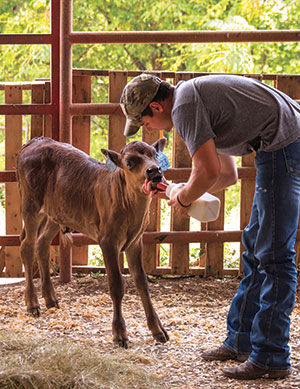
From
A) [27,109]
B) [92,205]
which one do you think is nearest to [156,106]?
[92,205]

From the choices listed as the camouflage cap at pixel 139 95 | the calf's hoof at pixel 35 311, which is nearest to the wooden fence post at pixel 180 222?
the calf's hoof at pixel 35 311

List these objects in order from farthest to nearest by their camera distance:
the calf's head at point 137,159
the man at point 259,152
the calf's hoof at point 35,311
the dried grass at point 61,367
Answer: the calf's hoof at point 35,311
the calf's head at point 137,159
the man at point 259,152
the dried grass at point 61,367

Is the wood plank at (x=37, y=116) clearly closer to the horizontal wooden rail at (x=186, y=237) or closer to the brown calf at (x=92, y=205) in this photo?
the brown calf at (x=92, y=205)

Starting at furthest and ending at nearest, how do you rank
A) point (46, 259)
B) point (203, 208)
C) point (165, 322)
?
point (46, 259)
point (165, 322)
point (203, 208)

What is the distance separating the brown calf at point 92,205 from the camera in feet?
13.5

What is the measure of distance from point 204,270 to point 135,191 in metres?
2.18

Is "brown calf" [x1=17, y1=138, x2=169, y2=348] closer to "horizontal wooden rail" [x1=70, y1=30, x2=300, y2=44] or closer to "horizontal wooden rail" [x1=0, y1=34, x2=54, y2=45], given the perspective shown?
"horizontal wooden rail" [x1=0, y1=34, x2=54, y2=45]

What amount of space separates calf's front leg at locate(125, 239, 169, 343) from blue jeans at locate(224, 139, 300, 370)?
0.89m

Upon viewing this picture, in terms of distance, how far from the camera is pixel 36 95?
5836 millimetres

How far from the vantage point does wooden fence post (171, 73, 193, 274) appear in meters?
5.76

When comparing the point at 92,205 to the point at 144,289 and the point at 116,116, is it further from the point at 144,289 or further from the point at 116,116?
the point at 116,116

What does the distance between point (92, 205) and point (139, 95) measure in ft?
4.54

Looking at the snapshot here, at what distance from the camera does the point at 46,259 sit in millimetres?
5113

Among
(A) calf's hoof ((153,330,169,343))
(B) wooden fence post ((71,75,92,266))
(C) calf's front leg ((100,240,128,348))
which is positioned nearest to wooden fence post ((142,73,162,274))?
(B) wooden fence post ((71,75,92,266))
